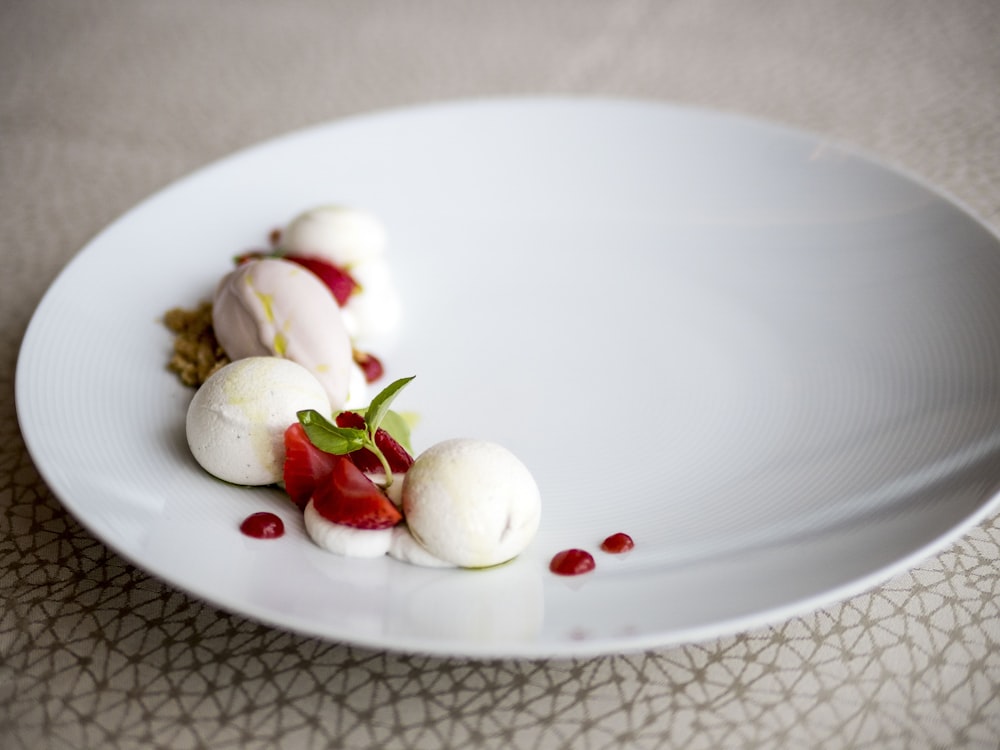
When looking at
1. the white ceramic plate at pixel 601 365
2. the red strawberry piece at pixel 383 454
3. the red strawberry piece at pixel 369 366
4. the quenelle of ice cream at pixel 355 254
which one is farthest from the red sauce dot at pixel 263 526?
the quenelle of ice cream at pixel 355 254

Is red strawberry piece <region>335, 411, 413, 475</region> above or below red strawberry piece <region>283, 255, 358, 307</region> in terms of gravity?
above

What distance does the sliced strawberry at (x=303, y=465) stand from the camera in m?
1.28

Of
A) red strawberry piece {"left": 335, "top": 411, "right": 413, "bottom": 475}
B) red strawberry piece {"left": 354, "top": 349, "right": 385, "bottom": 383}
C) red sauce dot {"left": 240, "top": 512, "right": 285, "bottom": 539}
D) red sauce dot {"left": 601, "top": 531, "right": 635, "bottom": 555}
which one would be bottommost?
red strawberry piece {"left": 354, "top": 349, "right": 385, "bottom": 383}

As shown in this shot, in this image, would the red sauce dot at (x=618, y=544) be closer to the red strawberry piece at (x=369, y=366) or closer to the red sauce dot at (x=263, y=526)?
the red sauce dot at (x=263, y=526)

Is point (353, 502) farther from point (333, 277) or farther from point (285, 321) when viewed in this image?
point (333, 277)

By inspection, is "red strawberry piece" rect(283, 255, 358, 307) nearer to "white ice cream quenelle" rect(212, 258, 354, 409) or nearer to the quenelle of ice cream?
the quenelle of ice cream

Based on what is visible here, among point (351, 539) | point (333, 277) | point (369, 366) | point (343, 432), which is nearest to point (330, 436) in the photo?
point (343, 432)

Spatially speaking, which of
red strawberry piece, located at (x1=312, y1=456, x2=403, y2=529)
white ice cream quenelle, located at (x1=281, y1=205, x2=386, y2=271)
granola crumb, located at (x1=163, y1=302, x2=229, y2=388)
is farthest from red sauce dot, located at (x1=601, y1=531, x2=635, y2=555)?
white ice cream quenelle, located at (x1=281, y1=205, x2=386, y2=271)

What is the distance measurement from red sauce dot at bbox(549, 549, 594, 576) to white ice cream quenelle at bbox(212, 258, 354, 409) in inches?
19.8

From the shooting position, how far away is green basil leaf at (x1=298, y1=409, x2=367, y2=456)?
1251mm

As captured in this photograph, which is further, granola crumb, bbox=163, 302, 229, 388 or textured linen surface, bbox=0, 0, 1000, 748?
granola crumb, bbox=163, 302, 229, 388

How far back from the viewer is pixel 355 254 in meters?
1.85

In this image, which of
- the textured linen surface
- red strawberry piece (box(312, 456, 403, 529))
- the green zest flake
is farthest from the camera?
the green zest flake

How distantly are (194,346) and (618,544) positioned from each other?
81 cm
